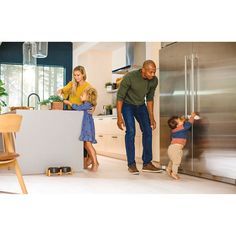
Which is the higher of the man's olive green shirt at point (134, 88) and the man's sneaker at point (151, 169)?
the man's olive green shirt at point (134, 88)

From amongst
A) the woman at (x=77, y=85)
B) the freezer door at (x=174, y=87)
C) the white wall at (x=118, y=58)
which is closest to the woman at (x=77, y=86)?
the woman at (x=77, y=85)

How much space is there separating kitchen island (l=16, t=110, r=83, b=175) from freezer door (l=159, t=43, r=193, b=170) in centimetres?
102

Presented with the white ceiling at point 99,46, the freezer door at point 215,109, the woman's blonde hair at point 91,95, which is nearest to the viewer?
the freezer door at point 215,109

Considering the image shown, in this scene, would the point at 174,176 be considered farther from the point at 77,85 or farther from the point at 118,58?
the point at 118,58

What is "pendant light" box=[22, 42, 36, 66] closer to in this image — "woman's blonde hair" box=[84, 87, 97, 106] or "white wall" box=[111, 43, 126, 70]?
"white wall" box=[111, 43, 126, 70]

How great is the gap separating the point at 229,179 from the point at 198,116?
721 mm

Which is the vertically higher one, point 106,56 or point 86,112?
point 106,56

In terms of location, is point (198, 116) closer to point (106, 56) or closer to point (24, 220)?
point (24, 220)

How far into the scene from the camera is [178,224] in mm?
1560

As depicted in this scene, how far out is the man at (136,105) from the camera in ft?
14.4

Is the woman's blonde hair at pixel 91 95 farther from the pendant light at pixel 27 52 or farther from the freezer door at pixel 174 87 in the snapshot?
the pendant light at pixel 27 52

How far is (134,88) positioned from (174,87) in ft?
1.55

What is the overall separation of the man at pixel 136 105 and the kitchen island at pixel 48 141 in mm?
570
